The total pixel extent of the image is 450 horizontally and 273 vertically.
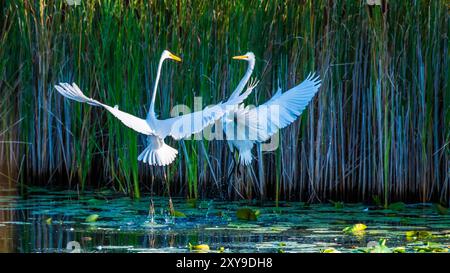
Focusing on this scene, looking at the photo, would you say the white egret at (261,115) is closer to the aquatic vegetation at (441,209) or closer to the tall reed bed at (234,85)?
the tall reed bed at (234,85)

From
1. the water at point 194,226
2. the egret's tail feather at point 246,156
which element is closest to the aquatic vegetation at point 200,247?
the water at point 194,226

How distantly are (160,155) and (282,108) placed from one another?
927mm

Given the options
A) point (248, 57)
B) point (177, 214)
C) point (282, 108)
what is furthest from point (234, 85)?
point (177, 214)

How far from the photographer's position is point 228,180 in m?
8.48

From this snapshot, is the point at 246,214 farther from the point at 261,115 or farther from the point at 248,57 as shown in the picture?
the point at 248,57

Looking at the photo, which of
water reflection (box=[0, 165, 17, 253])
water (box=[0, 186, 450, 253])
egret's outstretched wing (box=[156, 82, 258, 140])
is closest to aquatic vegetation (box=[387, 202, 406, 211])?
water (box=[0, 186, 450, 253])

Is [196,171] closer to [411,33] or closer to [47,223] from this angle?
[47,223]

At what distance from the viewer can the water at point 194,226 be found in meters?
6.58

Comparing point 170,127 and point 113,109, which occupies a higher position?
point 113,109

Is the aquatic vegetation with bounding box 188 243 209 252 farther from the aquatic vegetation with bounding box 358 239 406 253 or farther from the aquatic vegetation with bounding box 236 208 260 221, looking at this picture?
the aquatic vegetation with bounding box 236 208 260 221

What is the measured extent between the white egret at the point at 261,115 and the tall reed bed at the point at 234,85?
25cm

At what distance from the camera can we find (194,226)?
7.38 meters

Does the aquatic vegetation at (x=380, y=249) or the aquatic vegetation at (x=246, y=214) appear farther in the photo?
the aquatic vegetation at (x=246, y=214)
